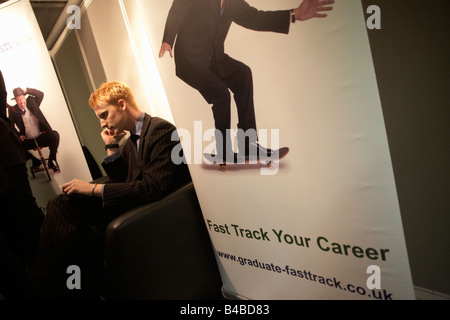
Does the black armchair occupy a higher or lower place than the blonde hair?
lower

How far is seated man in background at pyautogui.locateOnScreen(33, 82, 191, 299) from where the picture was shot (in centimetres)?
148

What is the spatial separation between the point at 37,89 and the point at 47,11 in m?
1.29

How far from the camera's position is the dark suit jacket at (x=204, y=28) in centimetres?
100

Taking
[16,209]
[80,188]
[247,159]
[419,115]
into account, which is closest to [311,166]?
[247,159]

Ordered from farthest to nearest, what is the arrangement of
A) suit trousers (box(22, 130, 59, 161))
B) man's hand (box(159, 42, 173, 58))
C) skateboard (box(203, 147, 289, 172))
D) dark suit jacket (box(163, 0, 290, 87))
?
suit trousers (box(22, 130, 59, 161)) → man's hand (box(159, 42, 173, 58)) → skateboard (box(203, 147, 289, 172)) → dark suit jacket (box(163, 0, 290, 87))

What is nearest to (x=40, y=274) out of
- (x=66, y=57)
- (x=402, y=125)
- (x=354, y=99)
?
(x=354, y=99)

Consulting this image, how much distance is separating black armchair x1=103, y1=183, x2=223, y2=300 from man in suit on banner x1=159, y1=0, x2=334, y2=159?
1.58 ft

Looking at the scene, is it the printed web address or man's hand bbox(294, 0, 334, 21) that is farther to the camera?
the printed web address

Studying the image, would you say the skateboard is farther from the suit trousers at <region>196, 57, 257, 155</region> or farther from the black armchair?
the black armchair

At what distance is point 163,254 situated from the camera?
1.47 metres

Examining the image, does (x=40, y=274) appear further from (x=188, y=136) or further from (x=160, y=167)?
(x=188, y=136)

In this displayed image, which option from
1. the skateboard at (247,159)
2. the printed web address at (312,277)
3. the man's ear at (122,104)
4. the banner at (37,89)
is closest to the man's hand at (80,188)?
the man's ear at (122,104)

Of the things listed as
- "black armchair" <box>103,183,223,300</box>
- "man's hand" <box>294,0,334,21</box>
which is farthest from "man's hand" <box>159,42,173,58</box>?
"black armchair" <box>103,183,223,300</box>

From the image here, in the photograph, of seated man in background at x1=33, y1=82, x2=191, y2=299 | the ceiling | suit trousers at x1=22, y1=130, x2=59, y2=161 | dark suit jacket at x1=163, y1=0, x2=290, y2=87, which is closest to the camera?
dark suit jacket at x1=163, y1=0, x2=290, y2=87
